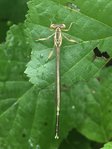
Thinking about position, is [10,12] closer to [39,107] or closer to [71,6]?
[39,107]

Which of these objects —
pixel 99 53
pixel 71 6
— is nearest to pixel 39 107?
pixel 99 53

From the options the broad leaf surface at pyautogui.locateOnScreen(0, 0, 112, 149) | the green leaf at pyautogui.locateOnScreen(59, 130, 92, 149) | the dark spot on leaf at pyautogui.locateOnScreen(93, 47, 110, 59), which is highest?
the dark spot on leaf at pyautogui.locateOnScreen(93, 47, 110, 59)

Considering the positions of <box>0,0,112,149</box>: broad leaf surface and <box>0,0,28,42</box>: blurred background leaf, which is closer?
<box>0,0,112,149</box>: broad leaf surface

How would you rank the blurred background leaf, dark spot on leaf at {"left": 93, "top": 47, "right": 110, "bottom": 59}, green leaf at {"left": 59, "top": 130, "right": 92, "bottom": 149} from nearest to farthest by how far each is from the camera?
dark spot on leaf at {"left": 93, "top": 47, "right": 110, "bottom": 59} < green leaf at {"left": 59, "top": 130, "right": 92, "bottom": 149} < the blurred background leaf

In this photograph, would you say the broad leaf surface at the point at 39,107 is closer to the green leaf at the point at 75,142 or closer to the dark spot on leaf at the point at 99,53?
the green leaf at the point at 75,142

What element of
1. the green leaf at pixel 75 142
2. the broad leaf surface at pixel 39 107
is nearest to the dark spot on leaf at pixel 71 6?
the broad leaf surface at pixel 39 107

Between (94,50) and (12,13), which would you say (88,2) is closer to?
(94,50)

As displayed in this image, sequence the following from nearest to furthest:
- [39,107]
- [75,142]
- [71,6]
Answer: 1. [71,6]
2. [39,107]
3. [75,142]

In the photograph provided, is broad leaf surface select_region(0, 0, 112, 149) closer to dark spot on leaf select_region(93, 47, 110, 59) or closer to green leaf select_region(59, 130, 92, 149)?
green leaf select_region(59, 130, 92, 149)

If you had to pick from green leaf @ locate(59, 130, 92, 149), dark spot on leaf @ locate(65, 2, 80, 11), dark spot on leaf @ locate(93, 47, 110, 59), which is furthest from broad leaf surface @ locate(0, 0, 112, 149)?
dark spot on leaf @ locate(65, 2, 80, 11)

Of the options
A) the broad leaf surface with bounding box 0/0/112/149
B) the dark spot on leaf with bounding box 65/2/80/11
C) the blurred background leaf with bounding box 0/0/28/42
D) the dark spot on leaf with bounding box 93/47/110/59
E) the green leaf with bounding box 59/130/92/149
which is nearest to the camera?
the dark spot on leaf with bounding box 65/2/80/11

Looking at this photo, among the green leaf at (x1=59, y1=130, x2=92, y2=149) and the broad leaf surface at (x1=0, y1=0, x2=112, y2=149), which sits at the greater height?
the broad leaf surface at (x1=0, y1=0, x2=112, y2=149)
